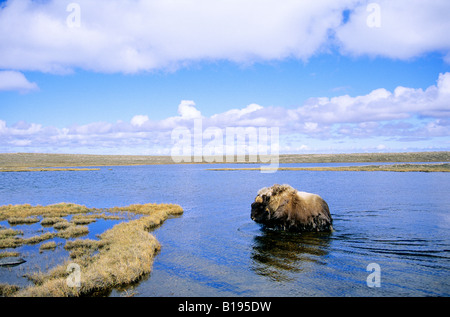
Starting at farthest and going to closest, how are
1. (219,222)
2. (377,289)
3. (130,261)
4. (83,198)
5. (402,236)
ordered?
1. (83,198)
2. (219,222)
3. (402,236)
4. (130,261)
5. (377,289)

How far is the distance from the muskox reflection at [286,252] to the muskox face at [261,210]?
0.86 m

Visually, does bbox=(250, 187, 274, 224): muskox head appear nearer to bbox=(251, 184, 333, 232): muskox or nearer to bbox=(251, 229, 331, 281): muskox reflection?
bbox=(251, 184, 333, 232): muskox

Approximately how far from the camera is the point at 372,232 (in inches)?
602

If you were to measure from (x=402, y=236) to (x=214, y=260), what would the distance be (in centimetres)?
981

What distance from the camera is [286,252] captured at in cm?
1205

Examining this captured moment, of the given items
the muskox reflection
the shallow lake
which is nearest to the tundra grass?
the shallow lake

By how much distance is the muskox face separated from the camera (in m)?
16.2

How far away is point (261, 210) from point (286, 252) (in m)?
4.67

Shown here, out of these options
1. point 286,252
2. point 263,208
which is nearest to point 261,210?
point 263,208

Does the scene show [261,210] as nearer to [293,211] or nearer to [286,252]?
[293,211]

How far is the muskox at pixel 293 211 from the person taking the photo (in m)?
15.5
